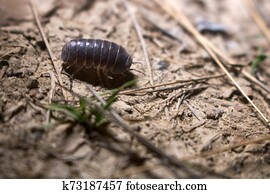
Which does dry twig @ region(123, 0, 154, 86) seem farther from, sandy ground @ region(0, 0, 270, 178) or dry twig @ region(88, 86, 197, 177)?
dry twig @ region(88, 86, 197, 177)

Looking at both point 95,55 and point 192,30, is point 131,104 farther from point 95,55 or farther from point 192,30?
point 192,30

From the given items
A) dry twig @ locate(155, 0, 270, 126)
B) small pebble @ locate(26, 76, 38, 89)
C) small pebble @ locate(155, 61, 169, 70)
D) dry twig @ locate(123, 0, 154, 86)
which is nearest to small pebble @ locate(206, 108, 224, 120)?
dry twig @ locate(155, 0, 270, 126)

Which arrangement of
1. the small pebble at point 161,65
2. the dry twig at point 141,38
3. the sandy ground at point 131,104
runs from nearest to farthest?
1. the sandy ground at point 131,104
2. the dry twig at point 141,38
3. the small pebble at point 161,65

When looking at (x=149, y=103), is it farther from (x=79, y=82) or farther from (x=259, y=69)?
(x=259, y=69)

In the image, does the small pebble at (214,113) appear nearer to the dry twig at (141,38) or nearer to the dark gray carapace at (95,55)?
the dry twig at (141,38)

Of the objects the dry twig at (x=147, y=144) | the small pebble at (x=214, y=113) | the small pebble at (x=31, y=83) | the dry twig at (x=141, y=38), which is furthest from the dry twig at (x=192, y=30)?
the small pebble at (x=31, y=83)

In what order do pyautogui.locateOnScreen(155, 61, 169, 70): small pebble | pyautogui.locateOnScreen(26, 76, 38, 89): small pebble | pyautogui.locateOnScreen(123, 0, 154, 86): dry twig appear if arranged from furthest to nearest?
pyautogui.locateOnScreen(155, 61, 169, 70): small pebble < pyautogui.locateOnScreen(123, 0, 154, 86): dry twig < pyautogui.locateOnScreen(26, 76, 38, 89): small pebble

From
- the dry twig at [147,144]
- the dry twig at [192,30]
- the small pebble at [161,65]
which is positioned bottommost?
the dry twig at [147,144]

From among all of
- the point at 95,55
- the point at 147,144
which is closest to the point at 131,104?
the point at 147,144

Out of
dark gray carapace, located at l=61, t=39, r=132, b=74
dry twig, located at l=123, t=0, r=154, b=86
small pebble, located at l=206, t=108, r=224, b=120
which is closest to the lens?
small pebble, located at l=206, t=108, r=224, b=120
